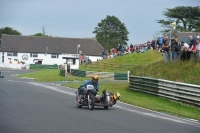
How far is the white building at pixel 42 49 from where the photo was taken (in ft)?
384

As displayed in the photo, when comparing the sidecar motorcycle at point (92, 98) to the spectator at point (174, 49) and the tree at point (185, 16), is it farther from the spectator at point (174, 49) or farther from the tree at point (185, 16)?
the tree at point (185, 16)

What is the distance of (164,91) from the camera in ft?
88.9

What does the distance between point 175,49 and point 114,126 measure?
57.4 ft

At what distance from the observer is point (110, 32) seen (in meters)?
133

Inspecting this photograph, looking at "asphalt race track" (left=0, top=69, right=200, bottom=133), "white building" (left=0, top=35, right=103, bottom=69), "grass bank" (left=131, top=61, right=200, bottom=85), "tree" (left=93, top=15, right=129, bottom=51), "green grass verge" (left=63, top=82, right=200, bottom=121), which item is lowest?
"green grass verge" (left=63, top=82, right=200, bottom=121)

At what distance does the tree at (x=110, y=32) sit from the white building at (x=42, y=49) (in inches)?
483

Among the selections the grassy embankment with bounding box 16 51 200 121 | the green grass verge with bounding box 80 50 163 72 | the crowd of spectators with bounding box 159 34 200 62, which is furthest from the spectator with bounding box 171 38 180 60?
the green grass verge with bounding box 80 50 163 72

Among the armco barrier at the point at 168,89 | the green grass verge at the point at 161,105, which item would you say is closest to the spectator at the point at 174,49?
the armco barrier at the point at 168,89

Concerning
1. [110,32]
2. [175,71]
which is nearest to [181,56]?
[175,71]

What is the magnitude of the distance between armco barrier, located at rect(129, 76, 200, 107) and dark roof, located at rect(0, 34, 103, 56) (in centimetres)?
8598

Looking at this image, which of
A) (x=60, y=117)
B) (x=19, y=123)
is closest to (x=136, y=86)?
(x=60, y=117)

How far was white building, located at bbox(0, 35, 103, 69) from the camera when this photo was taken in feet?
384

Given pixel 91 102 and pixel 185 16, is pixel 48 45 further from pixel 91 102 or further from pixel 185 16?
pixel 91 102

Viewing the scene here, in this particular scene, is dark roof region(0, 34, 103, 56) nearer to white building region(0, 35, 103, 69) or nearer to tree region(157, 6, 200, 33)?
white building region(0, 35, 103, 69)
